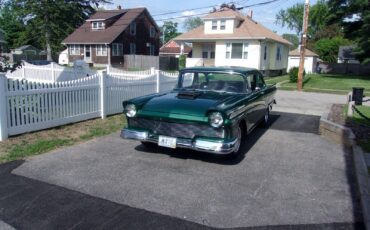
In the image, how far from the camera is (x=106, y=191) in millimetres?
4395

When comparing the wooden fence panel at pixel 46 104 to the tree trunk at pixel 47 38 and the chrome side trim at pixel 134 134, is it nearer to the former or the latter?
the chrome side trim at pixel 134 134

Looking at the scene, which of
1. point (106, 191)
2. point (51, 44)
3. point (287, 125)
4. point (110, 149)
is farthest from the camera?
point (51, 44)

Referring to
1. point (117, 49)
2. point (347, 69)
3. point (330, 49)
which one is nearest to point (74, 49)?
point (117, 49)

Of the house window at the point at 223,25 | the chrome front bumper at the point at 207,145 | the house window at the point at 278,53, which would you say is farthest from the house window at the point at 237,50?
the chrome front bumper at the point at 207,145

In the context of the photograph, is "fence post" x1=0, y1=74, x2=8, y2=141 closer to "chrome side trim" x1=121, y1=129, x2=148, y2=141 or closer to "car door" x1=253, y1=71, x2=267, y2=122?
"chrome side trim" x1=121, y1=129, x2=148, y2=141

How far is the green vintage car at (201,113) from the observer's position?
518 cm

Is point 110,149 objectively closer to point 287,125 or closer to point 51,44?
point 287,125

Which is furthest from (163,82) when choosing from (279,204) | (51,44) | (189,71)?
(51,44)

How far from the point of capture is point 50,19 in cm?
4581

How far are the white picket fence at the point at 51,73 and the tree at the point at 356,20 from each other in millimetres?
20062

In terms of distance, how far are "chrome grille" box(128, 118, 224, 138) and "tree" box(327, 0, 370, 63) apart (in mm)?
22245

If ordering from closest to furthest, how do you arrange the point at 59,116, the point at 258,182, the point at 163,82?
the point at 258,182 < the point at 59,116 < the point at 163,82

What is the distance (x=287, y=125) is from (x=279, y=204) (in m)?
5.31

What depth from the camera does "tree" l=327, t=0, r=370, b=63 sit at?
23594 millimetres
